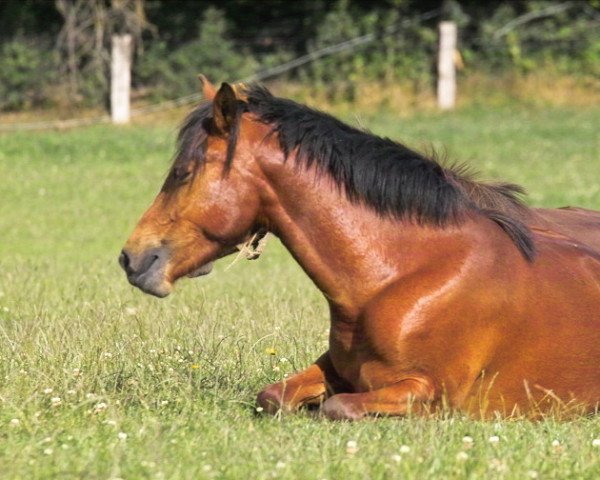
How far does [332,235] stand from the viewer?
→ 581cm

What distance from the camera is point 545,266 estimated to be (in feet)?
20.8

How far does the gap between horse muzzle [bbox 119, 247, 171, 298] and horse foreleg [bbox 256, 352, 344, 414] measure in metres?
0.69

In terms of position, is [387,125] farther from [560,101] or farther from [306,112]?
[306,112]

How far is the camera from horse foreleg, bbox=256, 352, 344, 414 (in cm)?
592

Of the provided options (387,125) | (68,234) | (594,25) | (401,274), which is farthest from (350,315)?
(594,25)

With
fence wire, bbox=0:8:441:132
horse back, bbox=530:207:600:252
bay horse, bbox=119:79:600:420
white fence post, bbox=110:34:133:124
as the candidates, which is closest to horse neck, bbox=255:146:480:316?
bay horse, bbox=119:79:600:420

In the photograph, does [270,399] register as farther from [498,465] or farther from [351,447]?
[498,465]

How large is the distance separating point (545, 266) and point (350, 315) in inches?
42.7

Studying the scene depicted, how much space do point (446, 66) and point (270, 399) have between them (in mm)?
22306

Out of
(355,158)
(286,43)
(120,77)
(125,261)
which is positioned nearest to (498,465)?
(355,158)

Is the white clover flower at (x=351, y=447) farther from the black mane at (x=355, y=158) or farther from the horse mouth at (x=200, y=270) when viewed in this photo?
the black mane at (x=355, y=158)

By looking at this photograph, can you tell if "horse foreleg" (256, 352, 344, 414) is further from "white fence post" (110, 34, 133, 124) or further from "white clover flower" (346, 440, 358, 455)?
"white fence post" (110, 34, 133, 124)

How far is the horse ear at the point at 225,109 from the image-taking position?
5590mm

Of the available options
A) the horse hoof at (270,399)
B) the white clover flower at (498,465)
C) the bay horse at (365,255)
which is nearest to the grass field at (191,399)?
the white clover flower at (498,465)
